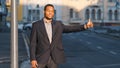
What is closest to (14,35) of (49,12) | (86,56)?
(49,12)

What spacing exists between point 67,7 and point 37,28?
113025mm

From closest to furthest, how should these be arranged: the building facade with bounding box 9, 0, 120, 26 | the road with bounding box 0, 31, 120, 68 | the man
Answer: the man, the road with bounding box 0, 31, 120, 68, the building facade with bounding box 9, 0, 120, 26

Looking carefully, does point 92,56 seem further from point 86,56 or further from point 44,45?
point 44,45

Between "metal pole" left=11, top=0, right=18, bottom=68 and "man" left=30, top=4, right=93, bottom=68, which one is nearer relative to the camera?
"metal pole" left=11, top=0, right=18, bottom=68

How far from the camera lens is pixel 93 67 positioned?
1917 cm

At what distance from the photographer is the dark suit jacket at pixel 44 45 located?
867 cm

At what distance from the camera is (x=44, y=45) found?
28.5 ft

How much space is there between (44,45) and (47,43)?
6cm

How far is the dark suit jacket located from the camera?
28.5 ft

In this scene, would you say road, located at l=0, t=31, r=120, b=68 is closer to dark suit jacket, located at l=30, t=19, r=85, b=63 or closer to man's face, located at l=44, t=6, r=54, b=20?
dark suit jacket, located at l=30, t=19, r=85, b=63

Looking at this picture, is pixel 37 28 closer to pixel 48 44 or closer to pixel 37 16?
pixel 48 44

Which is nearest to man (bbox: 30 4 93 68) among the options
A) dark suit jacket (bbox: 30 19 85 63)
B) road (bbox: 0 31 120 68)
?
dark suit jacket (bbox: 30 19 85 63)

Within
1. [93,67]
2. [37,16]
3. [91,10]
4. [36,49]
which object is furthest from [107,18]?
[36,49]

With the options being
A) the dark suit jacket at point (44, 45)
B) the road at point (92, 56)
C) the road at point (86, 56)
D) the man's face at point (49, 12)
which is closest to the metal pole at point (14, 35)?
the dark suit jacket at point (44, 45)
